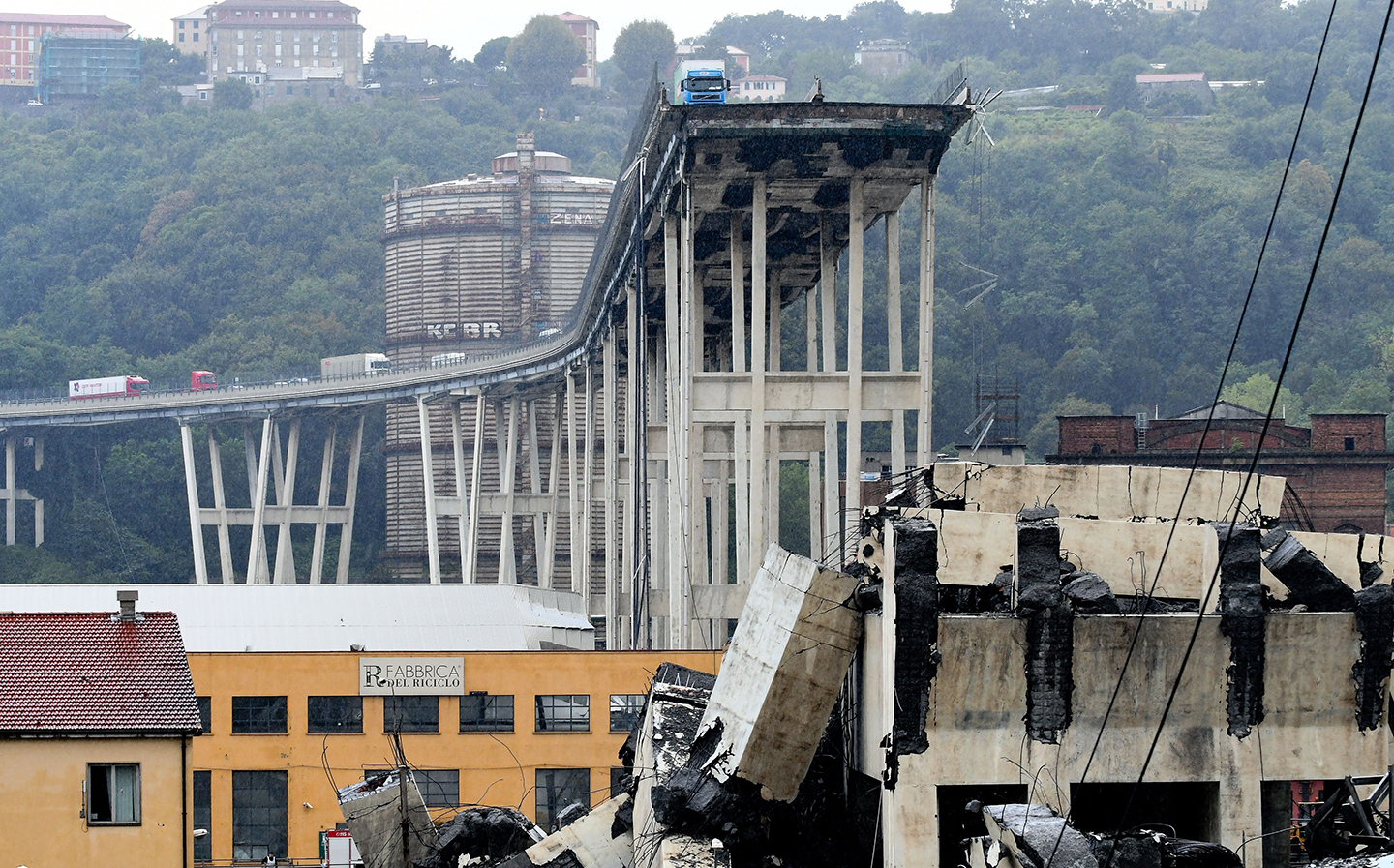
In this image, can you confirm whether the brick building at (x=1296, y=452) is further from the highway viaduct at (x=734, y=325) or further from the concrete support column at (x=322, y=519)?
the concrete support column at (x=322, y=519)

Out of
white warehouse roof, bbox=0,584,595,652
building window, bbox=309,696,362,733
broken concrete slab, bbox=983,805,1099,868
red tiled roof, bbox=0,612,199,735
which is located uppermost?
red tiled roof, bbox=0,612,199,735

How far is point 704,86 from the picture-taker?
133 ft

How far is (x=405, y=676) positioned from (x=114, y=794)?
42.1 feet

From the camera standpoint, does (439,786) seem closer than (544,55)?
Yes

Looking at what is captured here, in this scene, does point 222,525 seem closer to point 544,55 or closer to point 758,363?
point 758,363

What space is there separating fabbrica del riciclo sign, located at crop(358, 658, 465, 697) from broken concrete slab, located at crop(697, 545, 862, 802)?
11.7m

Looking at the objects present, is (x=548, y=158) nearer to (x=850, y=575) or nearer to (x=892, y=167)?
(x=892, y=167)

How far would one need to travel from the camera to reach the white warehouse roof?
44062 mm

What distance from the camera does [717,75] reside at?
1620 inches

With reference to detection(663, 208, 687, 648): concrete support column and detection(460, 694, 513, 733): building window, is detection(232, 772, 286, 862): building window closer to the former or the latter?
detection(460, 694, 513, 733): building window

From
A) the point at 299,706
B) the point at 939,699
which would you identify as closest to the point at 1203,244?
the point at 299,706

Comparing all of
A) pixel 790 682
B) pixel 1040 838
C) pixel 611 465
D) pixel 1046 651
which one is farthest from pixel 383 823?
pixel 611 465

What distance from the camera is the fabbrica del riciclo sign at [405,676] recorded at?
121ft

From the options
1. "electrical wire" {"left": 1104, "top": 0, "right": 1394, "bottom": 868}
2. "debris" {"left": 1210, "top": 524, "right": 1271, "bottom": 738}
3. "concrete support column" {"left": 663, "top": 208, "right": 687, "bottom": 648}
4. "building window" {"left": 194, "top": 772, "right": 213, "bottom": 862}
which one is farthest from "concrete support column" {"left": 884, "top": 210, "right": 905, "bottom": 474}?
"building window" {"left": 194, "top": 772, "right": 213, "bottom": 862}
